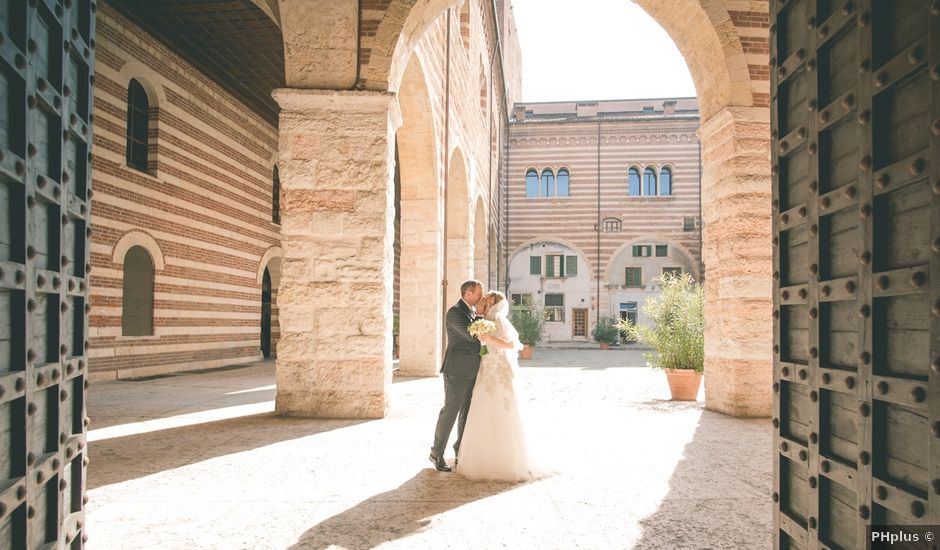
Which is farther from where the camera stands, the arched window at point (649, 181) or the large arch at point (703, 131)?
the arched window at point (649, 181)

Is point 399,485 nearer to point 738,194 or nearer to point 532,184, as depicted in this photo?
point 738,194

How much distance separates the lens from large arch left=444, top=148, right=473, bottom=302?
537 inches

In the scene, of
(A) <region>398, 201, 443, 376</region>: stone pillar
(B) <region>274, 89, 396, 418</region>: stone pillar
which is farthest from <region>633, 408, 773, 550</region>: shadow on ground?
(A) <region>398, 201, 443, 376</region>: stone pillar

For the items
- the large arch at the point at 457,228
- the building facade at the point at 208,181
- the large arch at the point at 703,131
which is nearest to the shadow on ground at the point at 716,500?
the large arch at the point at 703,131

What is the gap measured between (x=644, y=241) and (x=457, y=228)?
17.8 meters

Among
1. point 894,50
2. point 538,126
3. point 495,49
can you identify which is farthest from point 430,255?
point 538,126

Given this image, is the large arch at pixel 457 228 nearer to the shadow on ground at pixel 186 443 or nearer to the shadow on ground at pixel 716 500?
the shadow on ground at pixel 186 443

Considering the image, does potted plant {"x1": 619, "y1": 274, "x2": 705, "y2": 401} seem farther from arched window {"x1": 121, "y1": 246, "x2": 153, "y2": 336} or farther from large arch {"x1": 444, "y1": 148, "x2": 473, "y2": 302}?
arched window {"x1": 121, "y1": 246, "x2": 153, "y2": 336}

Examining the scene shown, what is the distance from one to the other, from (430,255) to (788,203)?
30.5 ft

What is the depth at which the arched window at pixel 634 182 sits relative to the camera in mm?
29172

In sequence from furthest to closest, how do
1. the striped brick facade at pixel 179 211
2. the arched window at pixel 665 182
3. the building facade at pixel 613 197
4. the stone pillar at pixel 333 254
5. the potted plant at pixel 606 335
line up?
the arched window at pixel 665 182, the building facade at pixel 613 197, the potted plant at pixel 606 335, the striped brick facade at pixel 179 211, the stone pillar at pixel 333 254

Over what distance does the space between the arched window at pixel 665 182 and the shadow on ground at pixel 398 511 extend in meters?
26.9

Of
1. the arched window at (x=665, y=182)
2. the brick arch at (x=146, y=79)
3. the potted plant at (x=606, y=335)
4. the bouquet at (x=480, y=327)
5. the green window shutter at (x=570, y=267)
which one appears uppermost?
the arched window at (x=665, y=182)

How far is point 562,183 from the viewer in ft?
97.5
